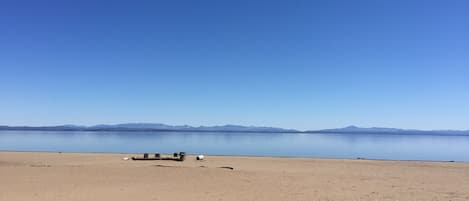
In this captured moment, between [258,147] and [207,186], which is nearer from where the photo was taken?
[207,186]

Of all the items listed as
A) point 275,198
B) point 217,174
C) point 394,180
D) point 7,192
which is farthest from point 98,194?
point 394,180

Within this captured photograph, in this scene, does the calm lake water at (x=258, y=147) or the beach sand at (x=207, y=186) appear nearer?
the beach sand at (x=207, y=186)

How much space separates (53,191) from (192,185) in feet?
13.5

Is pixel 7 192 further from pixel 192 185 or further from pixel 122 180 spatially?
pixel 192 185

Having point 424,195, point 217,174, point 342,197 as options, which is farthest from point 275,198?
point 217,174

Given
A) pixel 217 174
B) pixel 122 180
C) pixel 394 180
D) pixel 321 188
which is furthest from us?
pixel 217 174

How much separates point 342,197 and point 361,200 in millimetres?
621

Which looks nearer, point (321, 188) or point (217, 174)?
point (321, 188)

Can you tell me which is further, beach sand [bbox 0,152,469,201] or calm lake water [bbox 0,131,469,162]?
calm lake water [bbox 0,131,469,162]

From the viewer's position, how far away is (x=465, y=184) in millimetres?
15266

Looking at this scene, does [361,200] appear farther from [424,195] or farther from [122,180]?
[122,180]

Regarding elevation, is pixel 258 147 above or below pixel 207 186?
above

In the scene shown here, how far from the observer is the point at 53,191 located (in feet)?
40.3

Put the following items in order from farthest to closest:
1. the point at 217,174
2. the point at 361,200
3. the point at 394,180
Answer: the point at 217,174, the point at 394,180, the point at 361,200
